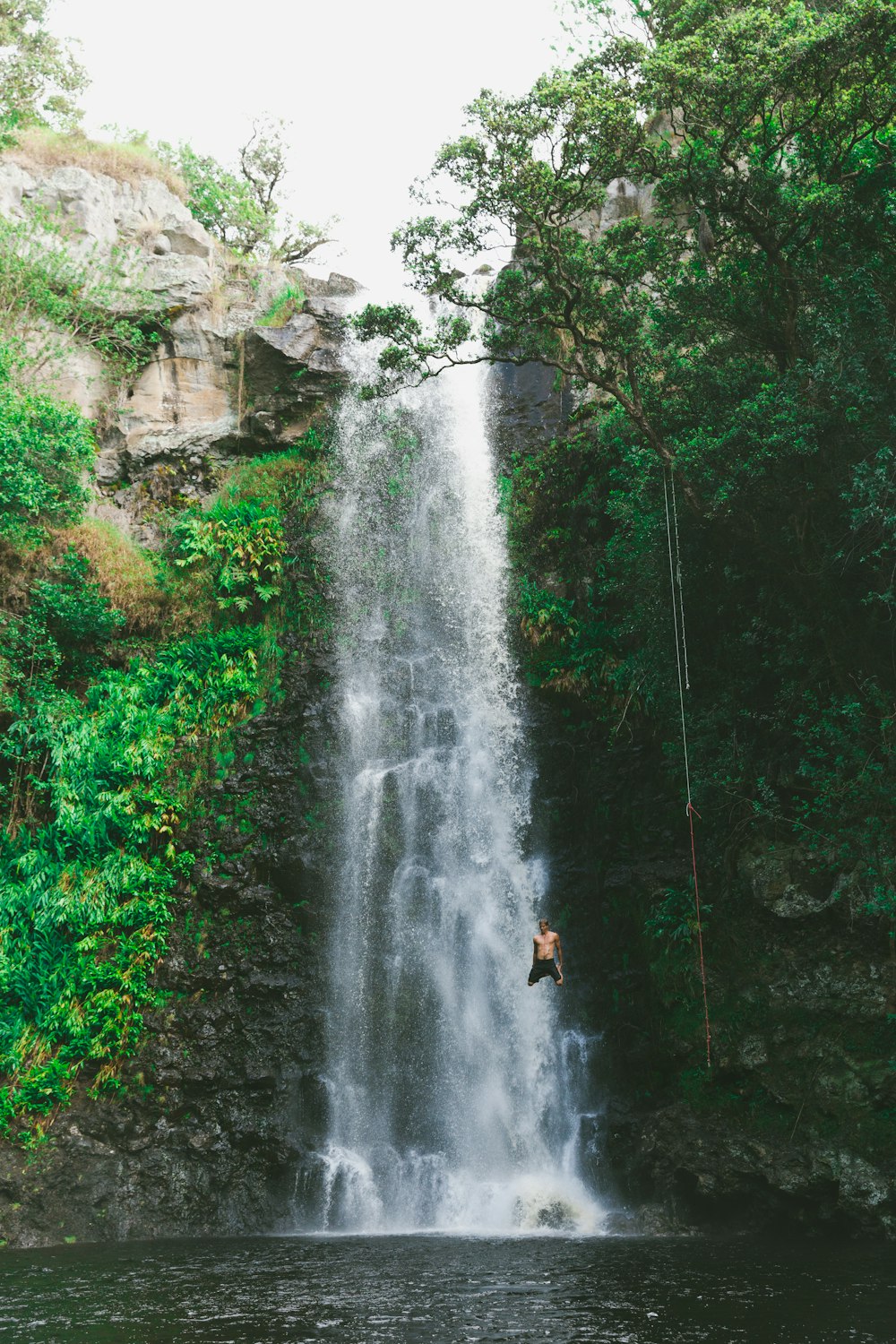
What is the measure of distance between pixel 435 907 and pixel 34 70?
25.8m

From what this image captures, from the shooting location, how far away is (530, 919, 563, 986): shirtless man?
11711 mm

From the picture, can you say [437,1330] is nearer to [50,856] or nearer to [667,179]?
[50,856]

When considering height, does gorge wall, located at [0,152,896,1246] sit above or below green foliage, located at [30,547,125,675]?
below

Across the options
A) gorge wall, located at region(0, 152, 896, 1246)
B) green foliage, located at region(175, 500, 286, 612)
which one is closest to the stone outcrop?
gorge wall, located at region(0, 152, 896, 1246)

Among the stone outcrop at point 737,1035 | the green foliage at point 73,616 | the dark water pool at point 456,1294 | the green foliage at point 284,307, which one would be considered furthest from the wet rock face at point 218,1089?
the green foliage at point 284,307

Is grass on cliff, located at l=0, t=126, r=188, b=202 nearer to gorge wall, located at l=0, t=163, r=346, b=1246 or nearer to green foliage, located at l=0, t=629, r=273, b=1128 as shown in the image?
gorge wall, located at l=0, t=163, r=346, b=1246

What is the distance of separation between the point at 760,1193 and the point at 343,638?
10.6 metres

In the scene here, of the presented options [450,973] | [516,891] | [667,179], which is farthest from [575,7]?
[450,973]

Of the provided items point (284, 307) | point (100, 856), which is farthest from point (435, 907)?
point (284, 307)

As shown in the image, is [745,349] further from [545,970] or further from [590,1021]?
[590,1021]

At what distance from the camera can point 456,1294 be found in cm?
822

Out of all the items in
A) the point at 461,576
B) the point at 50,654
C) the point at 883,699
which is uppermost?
the point at 461,576

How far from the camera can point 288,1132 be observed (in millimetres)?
13055

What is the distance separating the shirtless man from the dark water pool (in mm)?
2676
